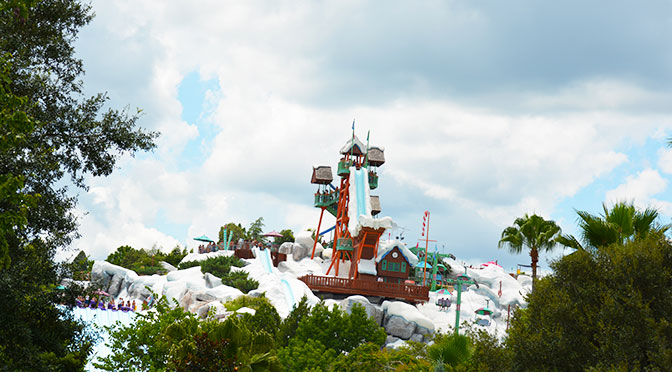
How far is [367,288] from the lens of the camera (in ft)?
138

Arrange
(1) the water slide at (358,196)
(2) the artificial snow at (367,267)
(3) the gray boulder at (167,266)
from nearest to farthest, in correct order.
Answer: (2) the artificial snow at (367,267) → (1) the water slide at (358,196) → (3) the gray boulder at (167,266)

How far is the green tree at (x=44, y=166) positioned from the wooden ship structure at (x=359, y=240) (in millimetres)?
28262

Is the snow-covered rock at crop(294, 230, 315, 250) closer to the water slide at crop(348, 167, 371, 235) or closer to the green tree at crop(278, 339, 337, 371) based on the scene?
the water slide at crop(348, 167, 371, 235)

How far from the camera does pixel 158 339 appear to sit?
17.1 meters

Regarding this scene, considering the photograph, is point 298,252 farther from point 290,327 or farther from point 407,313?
point 290,327

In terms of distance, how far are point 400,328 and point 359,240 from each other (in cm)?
864

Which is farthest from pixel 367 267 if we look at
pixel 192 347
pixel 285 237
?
pixel 192 347

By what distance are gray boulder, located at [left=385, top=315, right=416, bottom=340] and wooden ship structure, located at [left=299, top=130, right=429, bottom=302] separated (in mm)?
3786

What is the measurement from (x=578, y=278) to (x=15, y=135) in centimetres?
1056

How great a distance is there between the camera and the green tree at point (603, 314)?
11039 millimetres

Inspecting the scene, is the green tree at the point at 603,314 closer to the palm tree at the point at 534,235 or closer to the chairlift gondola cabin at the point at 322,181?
the palm tree at the point at 534,235

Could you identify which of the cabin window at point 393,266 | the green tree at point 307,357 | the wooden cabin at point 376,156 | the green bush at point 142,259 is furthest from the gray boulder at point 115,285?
the green tree at point 307,357

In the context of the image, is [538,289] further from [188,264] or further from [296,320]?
[188,264]

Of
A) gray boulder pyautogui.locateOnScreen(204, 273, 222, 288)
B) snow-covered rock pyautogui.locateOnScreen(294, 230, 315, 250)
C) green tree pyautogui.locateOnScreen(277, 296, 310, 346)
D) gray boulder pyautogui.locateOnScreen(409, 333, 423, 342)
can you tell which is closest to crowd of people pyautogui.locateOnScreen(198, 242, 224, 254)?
snow-covered rock pyautogui.locateOnScreen(294, 230, 315, 250)
